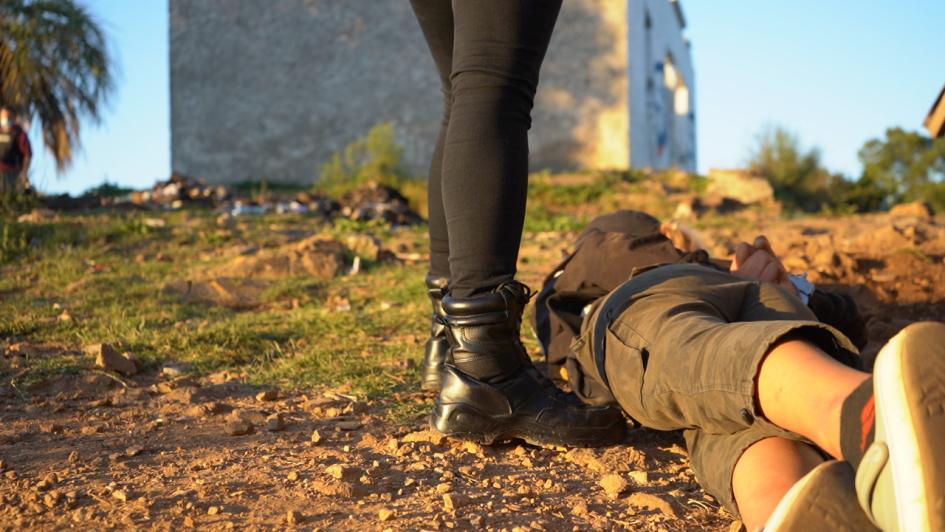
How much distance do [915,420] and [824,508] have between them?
15 centimetres

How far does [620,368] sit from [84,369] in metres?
1.52

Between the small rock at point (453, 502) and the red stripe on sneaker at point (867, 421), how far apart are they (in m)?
0.63

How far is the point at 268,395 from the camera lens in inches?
84.4

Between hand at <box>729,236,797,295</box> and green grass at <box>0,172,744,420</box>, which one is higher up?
hand at <box>729,236,797,295</box>

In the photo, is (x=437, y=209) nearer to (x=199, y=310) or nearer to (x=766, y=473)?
(x=766, y=473)

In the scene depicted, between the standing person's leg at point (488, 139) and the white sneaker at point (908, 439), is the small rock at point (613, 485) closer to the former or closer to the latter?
the standing person's leg at point (488, 139)

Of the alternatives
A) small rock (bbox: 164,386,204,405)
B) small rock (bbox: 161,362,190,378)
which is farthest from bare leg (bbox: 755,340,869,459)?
small rock (bbox: 161,362,190,378)

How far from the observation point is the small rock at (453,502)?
1.38 metres

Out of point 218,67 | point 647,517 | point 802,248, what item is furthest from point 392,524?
point 218,67

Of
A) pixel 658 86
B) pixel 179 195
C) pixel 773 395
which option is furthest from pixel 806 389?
pixel 658 86

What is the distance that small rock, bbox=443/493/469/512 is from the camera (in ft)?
4.52

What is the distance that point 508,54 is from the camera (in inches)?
65.4

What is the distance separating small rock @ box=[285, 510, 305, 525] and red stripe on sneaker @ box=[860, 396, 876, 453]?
794mm

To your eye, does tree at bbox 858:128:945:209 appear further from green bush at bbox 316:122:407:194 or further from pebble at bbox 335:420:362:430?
pebble at bbox 335:420:362:430
